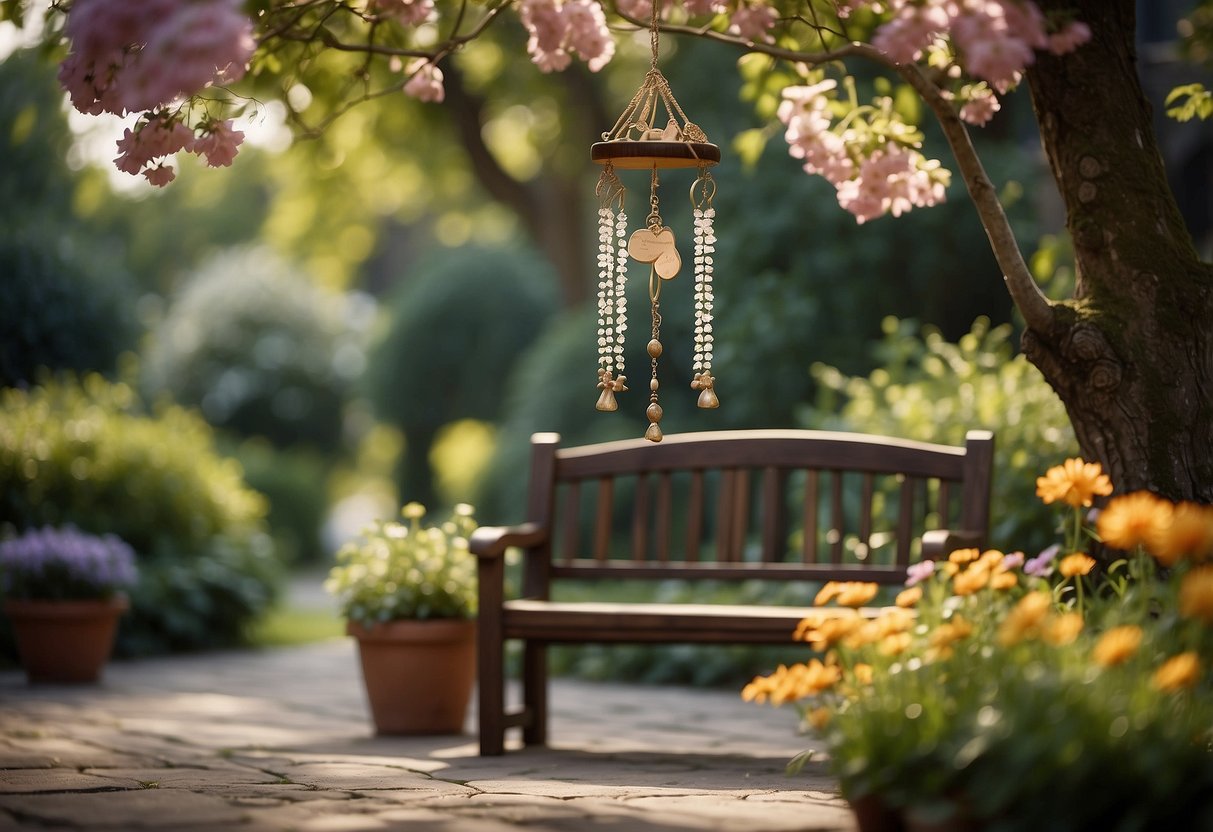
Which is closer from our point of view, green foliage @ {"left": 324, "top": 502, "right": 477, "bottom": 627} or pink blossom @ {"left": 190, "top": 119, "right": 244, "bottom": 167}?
pink blossom @ {"left": 190, "top": 119, "right": 244, "bottom": 167}

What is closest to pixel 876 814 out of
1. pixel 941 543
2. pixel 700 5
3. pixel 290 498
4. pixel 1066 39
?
pixel 941 543

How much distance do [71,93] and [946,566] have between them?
242 cm

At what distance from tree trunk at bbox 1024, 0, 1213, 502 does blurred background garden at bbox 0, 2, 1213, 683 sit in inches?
35.1

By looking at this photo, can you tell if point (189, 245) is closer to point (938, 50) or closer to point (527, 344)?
point (527, 344)

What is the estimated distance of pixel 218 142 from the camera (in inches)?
154

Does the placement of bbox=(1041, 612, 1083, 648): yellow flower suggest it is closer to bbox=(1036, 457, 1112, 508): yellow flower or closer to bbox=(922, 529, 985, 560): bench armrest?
bbox=(1036, 457, 1112, 508): yellow flower

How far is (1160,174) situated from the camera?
411 centimetres

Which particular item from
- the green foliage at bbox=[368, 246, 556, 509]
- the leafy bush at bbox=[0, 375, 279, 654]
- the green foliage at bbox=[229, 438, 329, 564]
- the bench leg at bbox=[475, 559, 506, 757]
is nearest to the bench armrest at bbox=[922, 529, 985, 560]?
the bench leg at bbox=[475, 559, 506, 757]

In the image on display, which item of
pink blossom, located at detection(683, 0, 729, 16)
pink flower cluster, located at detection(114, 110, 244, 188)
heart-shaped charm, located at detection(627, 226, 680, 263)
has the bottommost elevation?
heart-shaped charm, located at detection(627, 226, 680, 263)

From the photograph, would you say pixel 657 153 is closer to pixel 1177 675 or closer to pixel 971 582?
pixel 971 582

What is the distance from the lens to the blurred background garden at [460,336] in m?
7.25

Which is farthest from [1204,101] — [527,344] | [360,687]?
[527,344]

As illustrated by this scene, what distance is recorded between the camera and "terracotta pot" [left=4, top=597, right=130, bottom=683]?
6746mm

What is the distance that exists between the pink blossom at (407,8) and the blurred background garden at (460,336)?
0.51 meters
